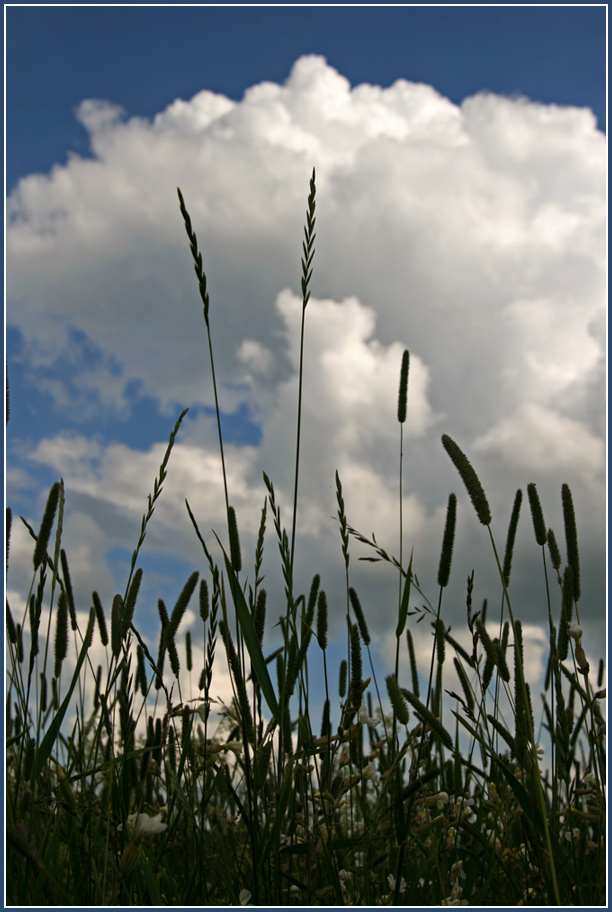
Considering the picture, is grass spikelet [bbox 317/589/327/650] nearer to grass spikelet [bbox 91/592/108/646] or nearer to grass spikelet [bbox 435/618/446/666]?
grass spikelet [bbox 435/618/446/666]

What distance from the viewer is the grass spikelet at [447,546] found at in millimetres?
2066

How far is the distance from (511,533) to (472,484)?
2.44 ft

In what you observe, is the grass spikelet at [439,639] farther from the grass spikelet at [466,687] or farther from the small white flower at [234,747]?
the small white flower at [234,747]

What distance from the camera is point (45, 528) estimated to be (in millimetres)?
2006

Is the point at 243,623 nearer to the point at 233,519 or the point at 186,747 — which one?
the point at 233,519

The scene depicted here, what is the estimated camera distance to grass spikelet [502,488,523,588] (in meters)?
2.41

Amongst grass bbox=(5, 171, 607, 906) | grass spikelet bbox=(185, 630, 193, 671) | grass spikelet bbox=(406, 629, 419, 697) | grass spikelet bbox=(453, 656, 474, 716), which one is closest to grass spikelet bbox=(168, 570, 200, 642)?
grass bbox=(5, 171, 607, 906)

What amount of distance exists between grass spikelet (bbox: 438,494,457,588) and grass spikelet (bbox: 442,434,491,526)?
0.29 meters

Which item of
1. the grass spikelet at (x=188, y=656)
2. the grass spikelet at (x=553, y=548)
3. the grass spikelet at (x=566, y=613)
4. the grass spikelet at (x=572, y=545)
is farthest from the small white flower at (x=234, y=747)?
the grass spikelet at (x=188, y=656)

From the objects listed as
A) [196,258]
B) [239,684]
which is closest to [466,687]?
[239,684]

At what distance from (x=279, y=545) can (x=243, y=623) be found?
0.17 meters

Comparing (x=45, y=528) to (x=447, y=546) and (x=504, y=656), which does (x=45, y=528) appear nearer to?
(x=447, y=546)

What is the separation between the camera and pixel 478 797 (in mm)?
2385

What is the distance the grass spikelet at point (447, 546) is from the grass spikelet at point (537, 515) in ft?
1.45
